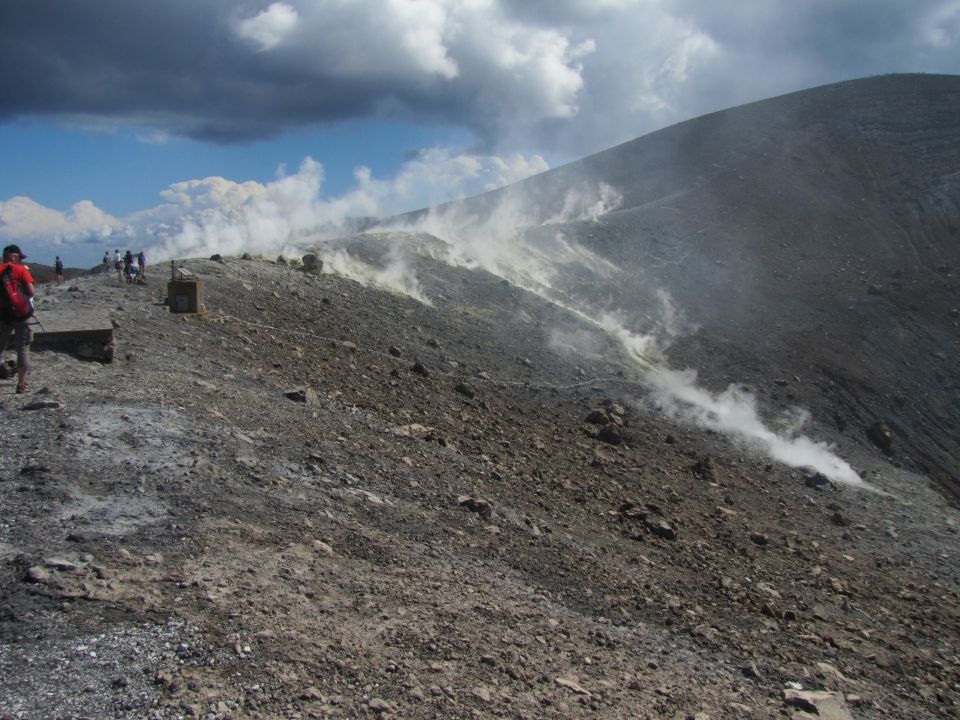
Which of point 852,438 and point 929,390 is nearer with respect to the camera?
point 852,438

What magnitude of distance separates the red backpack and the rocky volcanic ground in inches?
28.4

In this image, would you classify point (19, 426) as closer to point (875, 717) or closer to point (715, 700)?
point (715, 700)

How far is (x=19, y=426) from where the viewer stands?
652cm

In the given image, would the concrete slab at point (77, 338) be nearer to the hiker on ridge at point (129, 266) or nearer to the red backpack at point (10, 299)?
the red backpack at point (10, 299)

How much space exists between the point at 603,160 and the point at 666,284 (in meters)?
19.9

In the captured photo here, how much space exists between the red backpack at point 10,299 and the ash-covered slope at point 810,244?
1669 centimetres

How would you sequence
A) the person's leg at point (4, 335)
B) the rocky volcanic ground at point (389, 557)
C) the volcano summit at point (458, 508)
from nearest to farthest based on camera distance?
the rocky volcanic ground at point (389, 557) < the volcano summit at point (458, 508) < the person's leg at point (4, 335)

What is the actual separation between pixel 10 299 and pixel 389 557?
4545 mm

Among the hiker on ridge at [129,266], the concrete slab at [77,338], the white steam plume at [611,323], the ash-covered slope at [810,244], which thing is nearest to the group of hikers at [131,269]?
the hiker on ridge at [129,266]

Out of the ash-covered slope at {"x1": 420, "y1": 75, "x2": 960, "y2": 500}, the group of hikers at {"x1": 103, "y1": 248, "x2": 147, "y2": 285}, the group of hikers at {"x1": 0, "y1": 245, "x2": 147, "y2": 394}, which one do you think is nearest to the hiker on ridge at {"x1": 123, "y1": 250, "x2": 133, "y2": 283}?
the group of hikers at {"x1": 103, "y1": 248, "x2": 147, "y2": 285}

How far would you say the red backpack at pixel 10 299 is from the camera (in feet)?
23.6

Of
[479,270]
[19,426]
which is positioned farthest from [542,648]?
[479,270]

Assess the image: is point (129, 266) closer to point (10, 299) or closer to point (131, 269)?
point (131, 269)

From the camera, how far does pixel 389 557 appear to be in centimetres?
618
